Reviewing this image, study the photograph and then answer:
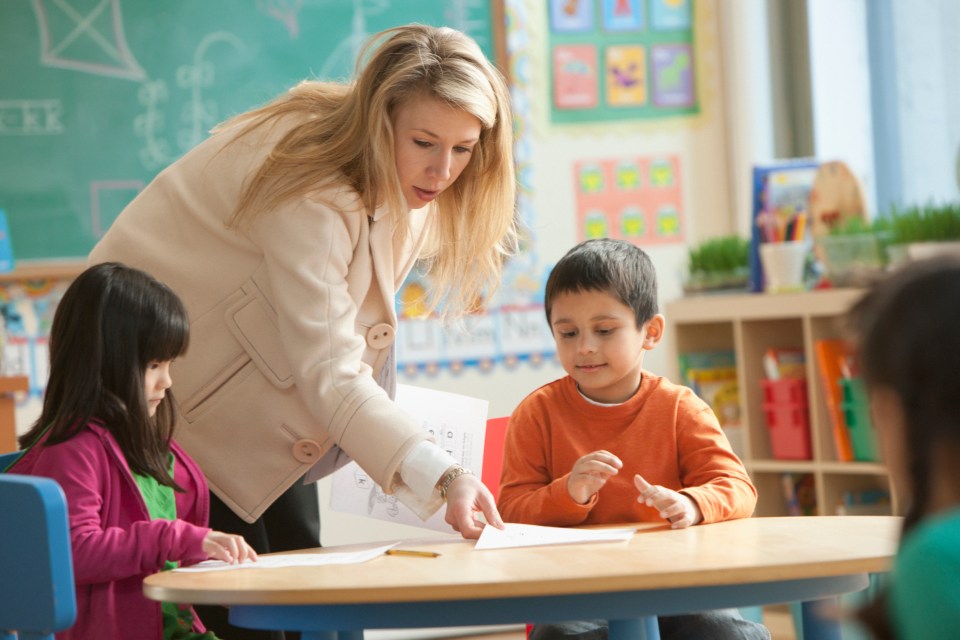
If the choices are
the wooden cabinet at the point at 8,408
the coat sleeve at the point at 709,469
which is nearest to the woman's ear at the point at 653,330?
the coat sleeve at the point at 709,469

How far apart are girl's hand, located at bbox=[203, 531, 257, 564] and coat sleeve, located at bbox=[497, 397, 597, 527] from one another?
1.47 ft

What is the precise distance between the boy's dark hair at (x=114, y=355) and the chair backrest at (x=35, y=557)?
297 millimetres

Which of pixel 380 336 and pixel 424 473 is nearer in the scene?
pixel 424 473

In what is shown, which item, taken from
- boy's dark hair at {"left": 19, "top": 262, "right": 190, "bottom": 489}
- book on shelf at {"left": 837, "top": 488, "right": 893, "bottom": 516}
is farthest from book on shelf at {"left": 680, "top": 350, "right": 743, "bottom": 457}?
boy's dark hair at {"left": 19, "top": 262, "right": 190, "bottom": 489}

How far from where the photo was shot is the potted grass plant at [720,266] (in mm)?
3391

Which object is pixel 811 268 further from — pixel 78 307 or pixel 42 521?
pixel 42 521

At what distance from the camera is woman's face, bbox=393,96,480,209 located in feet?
5.66

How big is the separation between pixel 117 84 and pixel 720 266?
1.73 m

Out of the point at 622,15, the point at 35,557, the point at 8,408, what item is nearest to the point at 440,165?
the point at 35,557

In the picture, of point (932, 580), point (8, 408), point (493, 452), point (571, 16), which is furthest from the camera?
point (571, 16)

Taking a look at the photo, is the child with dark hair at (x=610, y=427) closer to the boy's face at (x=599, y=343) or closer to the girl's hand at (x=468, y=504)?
the boy's face at (x=599, y=343)

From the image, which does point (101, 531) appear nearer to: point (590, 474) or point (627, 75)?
point (590, 474)

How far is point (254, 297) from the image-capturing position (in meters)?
1.74

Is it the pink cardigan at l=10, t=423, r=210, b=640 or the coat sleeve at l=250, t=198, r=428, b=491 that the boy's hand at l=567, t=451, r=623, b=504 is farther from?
the pink cardigan at l=10, t=423, r=210, b=640
